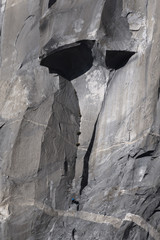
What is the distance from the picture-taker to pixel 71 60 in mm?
4754

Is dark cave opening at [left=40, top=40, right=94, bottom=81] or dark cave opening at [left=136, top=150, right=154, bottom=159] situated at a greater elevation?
dark cave opening at [left=40, top=40, right=94, bottom=81]

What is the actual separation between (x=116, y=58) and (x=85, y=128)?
68cm

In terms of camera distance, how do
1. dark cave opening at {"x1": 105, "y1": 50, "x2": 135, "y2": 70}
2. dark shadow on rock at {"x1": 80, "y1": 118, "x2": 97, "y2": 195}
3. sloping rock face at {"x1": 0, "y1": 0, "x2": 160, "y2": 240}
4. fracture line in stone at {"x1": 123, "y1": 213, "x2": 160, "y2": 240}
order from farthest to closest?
dark cave opening at {"x1": 105, "y1": 50, "x2": 135, "y2": 70}
dark shadow on rock at {"x1": 80, "y1": 118, "x2": 97, "y2": 195}
sloping rock face at {"x1": 0, "y1": 0, "x2": 160, "y2": 240}
fracture line in stone at {"x1": 123, "y1": 213, "x2": 160, "y2": 240}

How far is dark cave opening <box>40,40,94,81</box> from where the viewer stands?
4.60 metres

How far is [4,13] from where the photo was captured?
557cm

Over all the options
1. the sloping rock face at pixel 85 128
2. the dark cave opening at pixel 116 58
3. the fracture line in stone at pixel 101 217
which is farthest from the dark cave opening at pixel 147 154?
the dark cave opening at pixel 116 58

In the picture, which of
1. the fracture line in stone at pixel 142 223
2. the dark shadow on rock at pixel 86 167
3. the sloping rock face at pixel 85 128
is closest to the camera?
the fracture line in stone at pixel 142 223

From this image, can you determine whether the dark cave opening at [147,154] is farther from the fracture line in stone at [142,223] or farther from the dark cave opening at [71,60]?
the dark cave opening at [71,60]

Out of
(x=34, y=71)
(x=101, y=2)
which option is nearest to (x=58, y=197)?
(x=34, y=71)

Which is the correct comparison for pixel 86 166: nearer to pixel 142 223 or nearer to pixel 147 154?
pixel 147 154

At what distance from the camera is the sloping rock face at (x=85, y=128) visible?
414 centimetres

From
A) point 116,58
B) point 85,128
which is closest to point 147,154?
point 85,128

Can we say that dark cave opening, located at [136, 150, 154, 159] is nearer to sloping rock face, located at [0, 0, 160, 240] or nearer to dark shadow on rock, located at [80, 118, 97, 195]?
sloping rock face, located at [0, 0, 160, 240]

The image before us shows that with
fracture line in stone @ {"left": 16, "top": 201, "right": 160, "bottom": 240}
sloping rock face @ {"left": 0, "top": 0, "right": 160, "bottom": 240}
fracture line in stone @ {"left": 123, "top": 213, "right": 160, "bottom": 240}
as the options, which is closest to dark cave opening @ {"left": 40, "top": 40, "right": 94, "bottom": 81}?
sloping rock face @ {"left": 0, "top": 0, "right": 160, "bottom": 240}
